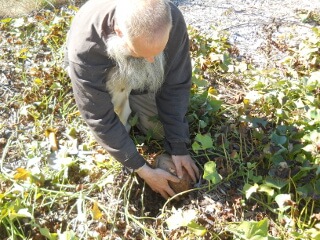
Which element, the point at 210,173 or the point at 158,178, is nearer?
the point at 210,173

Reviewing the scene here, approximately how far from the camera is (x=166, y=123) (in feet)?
7.59

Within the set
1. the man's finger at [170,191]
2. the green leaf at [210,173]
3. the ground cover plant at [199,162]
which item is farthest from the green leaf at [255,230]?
the man's finger at [170,191]

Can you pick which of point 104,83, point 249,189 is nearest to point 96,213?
point 104,83

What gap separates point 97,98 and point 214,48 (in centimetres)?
137

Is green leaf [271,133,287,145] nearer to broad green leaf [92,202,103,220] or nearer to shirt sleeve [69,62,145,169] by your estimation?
shirt sleeve [69,62,145,169]

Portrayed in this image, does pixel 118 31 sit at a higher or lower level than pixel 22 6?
higher

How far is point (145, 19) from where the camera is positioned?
1.67m

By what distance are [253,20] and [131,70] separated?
1.82 meters

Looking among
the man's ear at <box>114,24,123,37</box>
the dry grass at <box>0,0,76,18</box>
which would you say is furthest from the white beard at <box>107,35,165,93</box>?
the dry grass at <box>0,0,76,18</box>

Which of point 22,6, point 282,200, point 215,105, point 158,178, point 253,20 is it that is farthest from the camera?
point 22,6

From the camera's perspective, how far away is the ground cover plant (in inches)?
80.2

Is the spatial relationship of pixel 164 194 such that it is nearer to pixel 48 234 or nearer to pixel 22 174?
pixel 48 234

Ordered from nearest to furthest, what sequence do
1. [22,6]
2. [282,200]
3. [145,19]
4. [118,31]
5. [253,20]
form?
[145,19] < [118,31] < [282,200] < [253,20] < [22,6]

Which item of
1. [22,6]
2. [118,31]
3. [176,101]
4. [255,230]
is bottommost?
[255,230]
